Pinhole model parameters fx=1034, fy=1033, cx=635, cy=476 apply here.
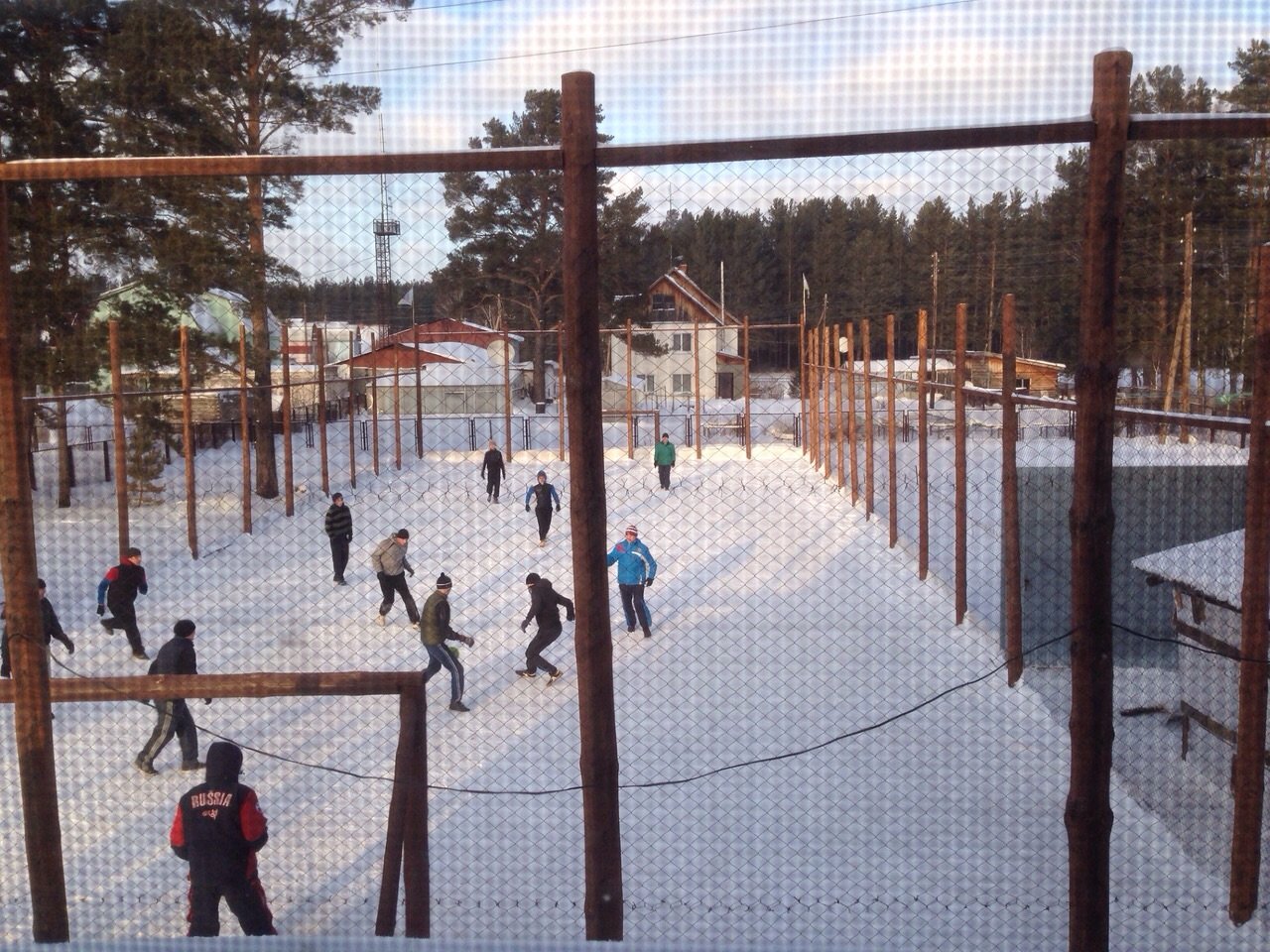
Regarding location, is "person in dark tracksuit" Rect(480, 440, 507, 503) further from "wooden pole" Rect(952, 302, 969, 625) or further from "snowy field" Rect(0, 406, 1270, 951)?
"wooden pole" Rect(952, 302, 969, 625)

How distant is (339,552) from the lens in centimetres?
1038

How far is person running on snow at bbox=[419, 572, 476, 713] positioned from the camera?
A: 7418 mm

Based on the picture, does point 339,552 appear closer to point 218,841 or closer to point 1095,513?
point 218,841

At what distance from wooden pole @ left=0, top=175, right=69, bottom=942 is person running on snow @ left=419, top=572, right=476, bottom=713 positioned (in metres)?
4.54

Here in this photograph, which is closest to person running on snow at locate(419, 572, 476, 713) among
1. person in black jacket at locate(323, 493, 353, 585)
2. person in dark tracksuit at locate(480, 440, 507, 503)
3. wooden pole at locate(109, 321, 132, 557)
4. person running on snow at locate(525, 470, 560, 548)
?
person in black jacket at locate(323, 493, 353, 585)

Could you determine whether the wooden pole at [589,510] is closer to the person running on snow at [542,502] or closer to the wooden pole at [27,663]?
the wooden pole at [27,663]

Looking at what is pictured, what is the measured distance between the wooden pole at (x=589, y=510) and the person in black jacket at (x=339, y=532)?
8032 mm

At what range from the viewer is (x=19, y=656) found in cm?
279

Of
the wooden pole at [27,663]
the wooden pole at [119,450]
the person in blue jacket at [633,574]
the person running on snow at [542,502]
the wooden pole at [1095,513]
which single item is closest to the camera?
the wooden pole at [1095,513]

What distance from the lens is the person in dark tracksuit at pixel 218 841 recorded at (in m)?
3.29

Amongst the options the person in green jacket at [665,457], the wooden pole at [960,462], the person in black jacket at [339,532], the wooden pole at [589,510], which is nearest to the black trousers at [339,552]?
the person in black jacket at [339,532]

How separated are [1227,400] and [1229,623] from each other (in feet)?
15.9

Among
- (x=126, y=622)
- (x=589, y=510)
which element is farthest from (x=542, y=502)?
(x=589, y=510)

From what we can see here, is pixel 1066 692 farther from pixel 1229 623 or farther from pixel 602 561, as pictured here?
pixel 602 561
